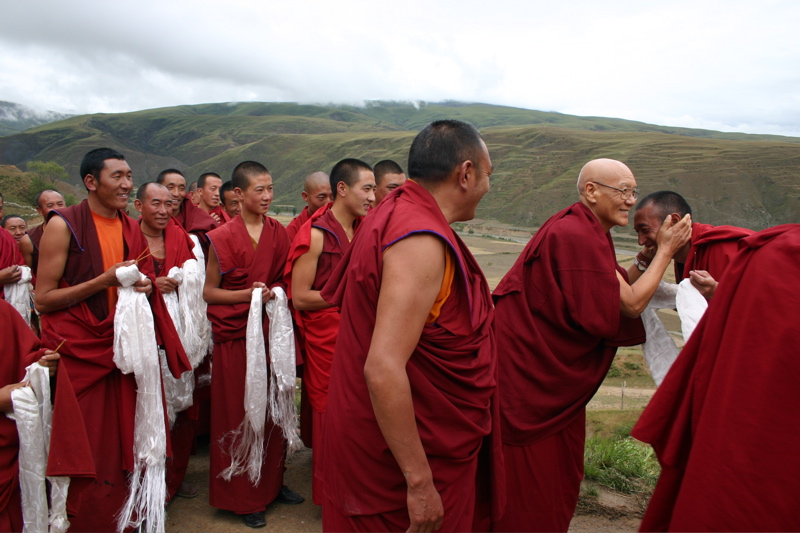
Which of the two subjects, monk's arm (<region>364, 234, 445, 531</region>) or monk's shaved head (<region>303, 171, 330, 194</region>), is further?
monk's shaved head (<region>303, 171, 330, 194</region>)

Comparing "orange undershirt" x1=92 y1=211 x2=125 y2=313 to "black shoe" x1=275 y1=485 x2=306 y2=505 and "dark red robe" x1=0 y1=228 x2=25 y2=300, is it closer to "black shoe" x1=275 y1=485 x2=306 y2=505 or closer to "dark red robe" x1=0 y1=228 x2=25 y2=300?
"black shoe" x1=275 y1=485 x2=306 y2=505

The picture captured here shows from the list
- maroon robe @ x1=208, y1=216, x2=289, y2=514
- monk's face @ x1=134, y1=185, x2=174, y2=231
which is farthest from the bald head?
monk's face @ x1=134, y1=185, x2=174, y2=231

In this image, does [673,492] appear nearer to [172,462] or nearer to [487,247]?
[172,462]

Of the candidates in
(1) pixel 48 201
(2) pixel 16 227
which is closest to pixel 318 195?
(1) pixel 48 201

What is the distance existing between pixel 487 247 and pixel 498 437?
3236 centimetres

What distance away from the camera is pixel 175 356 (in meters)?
3.39

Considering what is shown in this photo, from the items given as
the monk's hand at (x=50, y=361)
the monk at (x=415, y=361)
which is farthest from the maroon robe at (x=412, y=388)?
the monk's hand at (x=50, y=361)

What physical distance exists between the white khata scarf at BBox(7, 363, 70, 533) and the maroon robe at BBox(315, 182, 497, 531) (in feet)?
4.64

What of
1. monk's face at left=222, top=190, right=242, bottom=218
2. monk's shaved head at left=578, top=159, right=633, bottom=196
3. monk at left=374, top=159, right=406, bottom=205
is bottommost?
monk's face at left=222, top=190, right=242, bottom=218

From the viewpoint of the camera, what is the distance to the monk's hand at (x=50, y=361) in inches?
99.2

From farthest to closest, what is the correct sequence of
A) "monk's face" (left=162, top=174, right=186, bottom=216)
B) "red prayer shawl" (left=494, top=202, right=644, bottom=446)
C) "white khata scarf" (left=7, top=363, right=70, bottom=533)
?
"monk's face" (left=162, top=174, right=186, bottom=216)
"red prayer shawl" (left=494, top=202, right=644, bottom=446)
"white khata scarf" (left=7, top=363, right=70, bottom=533)

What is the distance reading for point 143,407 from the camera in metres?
3.23

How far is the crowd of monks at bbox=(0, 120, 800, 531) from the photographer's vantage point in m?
1.63

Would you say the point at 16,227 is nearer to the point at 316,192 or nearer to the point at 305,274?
the point at 316,192
